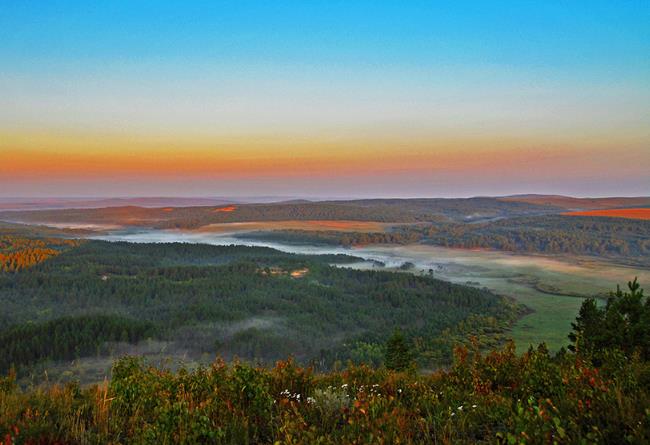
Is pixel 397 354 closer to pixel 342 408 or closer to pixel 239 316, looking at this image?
pixel 342 408

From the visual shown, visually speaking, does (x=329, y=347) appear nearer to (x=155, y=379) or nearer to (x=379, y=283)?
(x=379, y=283)

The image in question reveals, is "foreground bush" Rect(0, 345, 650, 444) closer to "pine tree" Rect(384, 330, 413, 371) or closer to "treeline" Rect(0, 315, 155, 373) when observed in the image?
"pine tree" Rect(384, 330, 413, 371)

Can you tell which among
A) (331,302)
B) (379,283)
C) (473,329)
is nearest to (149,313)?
(331,302)

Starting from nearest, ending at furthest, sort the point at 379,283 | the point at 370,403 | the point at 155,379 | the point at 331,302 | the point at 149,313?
1. the point at 370,403
2. the point at 155,379
3. the point at 149,313
4. the point at 331,302
5. the point at 379,283

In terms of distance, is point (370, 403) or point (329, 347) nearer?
point (370, 403)

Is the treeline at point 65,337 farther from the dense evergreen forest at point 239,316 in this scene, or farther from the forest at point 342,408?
the forest at point 342,408

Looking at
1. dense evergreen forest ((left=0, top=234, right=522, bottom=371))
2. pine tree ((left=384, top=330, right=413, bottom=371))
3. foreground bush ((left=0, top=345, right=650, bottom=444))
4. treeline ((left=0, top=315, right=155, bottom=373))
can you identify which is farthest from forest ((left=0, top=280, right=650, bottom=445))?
treeline ((left=0, top=315, right=155, bottom=373))

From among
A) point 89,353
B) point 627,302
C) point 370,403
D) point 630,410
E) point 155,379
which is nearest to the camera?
point 630,410
